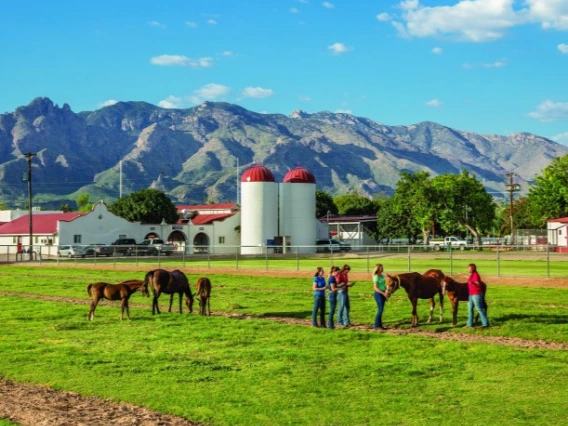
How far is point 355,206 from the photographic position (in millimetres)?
175625

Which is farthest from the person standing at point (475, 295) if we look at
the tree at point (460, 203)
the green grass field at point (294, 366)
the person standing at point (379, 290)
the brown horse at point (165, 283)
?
the tree at point (460, 203)

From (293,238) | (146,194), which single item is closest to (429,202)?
(293,238)

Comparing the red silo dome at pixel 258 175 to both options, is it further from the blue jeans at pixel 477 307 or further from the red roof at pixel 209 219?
the blue jeans at pixel 477 307

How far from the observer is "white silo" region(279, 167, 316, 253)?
10381 centimetres

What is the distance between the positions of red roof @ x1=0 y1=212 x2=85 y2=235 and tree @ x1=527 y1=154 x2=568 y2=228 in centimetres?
6271

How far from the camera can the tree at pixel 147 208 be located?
4483 inches

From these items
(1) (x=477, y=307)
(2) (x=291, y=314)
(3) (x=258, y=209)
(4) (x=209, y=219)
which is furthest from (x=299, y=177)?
(1) (x=477, y=307)

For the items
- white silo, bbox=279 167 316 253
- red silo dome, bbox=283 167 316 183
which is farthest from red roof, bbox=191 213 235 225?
red silo dome, bbox=283 167 316 183

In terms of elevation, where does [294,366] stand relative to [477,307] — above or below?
below

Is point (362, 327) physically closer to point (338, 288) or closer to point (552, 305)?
point (338, 288)

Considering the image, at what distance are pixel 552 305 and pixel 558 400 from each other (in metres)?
16.8

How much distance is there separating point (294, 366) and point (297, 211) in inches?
3438

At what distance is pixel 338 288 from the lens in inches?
948

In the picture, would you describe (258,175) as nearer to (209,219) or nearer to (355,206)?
(209,219)
